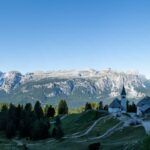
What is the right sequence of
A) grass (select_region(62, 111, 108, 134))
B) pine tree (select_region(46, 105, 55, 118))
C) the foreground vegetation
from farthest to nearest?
pine tree (select_region(46, 105, 55, 118))
grass (select_region(62, 111, 108, 134))
the foreground vegetation

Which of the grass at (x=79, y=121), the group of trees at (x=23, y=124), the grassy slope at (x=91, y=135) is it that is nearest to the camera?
the grassy slope at (x=91, y=135)

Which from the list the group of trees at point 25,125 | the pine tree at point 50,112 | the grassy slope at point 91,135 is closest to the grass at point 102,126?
the grassy slope at point 91,135

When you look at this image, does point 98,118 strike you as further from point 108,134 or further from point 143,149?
point 143,149

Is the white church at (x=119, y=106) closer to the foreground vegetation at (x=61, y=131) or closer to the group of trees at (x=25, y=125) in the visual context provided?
the foreground vegetation at (x=61, y=131)

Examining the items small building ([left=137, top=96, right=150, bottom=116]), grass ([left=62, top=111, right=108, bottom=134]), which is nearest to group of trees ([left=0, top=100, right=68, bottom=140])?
grass ([left=62, top=111, right=108, bottom=134])

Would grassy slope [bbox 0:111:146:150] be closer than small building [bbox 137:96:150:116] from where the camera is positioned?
Yes

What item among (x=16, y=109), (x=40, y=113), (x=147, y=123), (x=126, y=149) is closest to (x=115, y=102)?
(x=40, y=113)

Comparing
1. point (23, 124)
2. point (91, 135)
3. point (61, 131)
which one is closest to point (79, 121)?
point (23, 124)

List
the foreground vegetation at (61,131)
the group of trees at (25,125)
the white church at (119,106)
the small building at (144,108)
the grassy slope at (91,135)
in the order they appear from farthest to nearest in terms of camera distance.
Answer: the white church at (119,106) → the small building at (144,108) → the group of trees at (25,125) → the foreground vegetation at (61,131) → the grassy slope at (91,135)

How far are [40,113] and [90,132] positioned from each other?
46593 millimetres

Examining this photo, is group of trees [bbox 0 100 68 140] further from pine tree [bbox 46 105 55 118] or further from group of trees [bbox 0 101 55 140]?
pine tree [bbox 46 105 55 118]

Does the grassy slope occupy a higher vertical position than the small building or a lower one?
lower

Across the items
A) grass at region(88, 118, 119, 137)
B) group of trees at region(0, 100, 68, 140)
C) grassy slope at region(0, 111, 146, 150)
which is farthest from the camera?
group of trees at region(0, 100, 68, 140)

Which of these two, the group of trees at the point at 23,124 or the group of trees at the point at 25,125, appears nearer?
the group of trees at the point at 25,125
